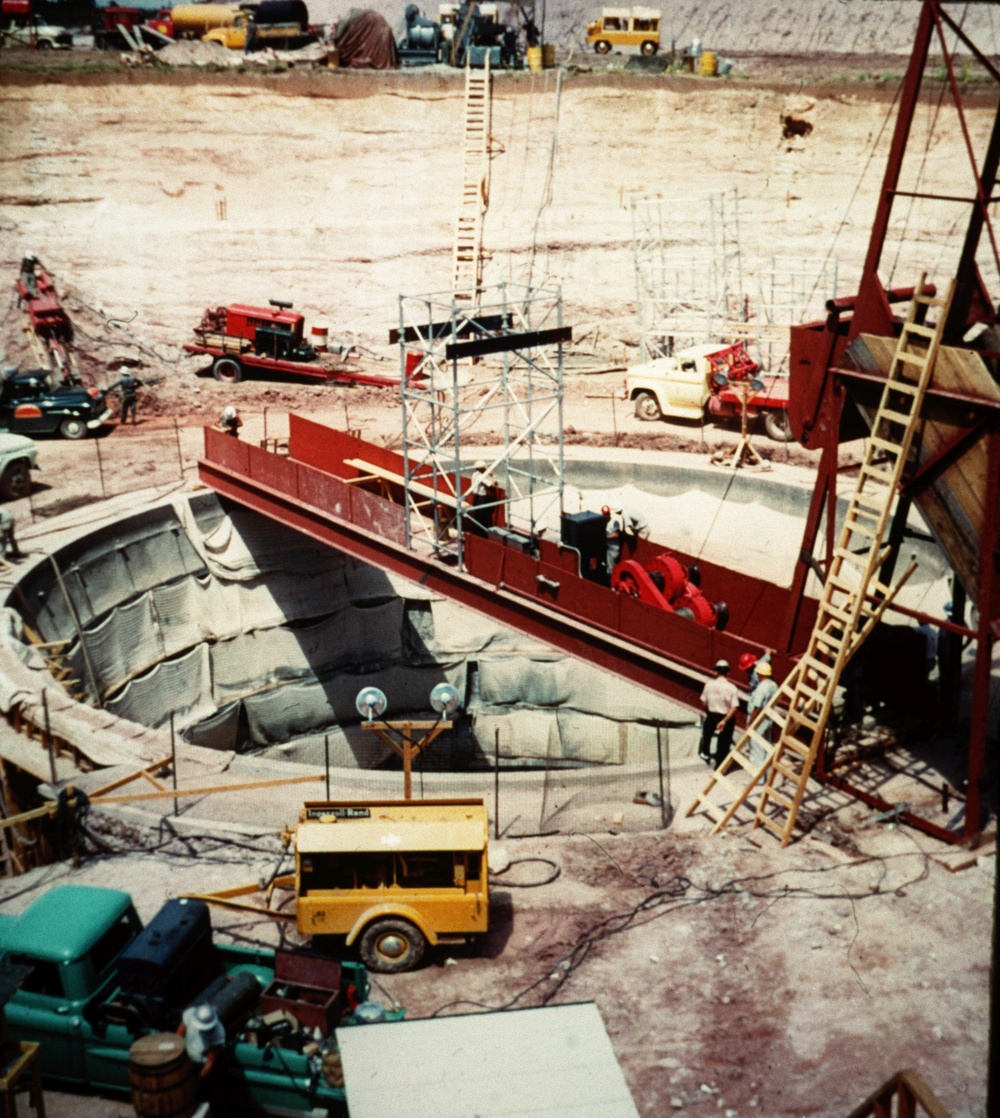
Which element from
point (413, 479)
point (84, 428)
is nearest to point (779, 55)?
point (84, 428)

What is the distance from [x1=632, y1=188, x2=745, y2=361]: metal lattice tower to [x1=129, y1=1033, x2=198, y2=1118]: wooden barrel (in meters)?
31.3

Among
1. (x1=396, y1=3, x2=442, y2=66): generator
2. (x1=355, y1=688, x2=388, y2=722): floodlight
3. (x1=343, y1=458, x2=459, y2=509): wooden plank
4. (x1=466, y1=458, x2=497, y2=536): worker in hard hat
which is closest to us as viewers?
(x1=355, y1=688, x2=388, y2=722): floodlight

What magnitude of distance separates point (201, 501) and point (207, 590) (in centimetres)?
214

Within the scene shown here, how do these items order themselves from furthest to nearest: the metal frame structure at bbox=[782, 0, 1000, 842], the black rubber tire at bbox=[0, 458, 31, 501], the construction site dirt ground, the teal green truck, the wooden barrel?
1. the construction site dirt ground
2. the black rubber tire at bbox=[0, 458, 31, 501]
3. the metal frame structure at bbox=[782, 0, 1000, 842]
4. the teal green truck
5. the wooden barrel

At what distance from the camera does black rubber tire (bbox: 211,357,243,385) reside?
36.1m

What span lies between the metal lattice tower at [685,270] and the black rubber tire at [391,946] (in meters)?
28.3

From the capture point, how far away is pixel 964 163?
42938 mm

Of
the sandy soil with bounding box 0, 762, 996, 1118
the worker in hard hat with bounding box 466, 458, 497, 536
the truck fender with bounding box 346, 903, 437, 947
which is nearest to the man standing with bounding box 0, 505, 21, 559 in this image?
the worker in hard hat with bounding box 466, 458, 497, 536

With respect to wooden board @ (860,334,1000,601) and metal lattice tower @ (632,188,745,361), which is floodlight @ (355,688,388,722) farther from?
metal lattice tower @ (632,188,745,361)

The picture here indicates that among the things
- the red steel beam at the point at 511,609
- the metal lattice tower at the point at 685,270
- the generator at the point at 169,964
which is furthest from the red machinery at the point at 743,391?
the generator at the point at 169,964

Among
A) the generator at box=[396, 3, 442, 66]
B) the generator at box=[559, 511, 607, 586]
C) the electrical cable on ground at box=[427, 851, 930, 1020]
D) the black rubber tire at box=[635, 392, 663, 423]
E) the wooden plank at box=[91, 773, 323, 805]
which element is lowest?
the wooden plank at box=[91, 773, 323, 805]

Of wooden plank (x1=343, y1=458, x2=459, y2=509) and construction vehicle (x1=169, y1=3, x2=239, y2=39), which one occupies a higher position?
construction vehicle (x1=169, y1=3, x2=239, y2=39)

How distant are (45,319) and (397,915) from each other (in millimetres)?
29428

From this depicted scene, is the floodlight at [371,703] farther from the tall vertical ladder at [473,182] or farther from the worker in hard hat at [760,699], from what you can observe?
the tall vertical ladder at [473,182]
